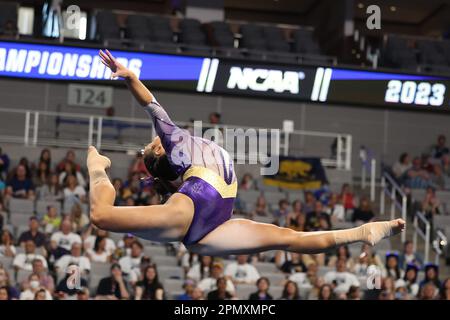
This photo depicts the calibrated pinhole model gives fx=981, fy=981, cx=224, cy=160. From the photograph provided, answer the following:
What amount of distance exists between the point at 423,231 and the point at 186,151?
35.6 feet

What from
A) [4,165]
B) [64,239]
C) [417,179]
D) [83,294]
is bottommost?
[83,294]

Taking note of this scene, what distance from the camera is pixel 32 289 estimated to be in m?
11.5

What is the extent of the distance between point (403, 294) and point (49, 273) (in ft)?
15.3

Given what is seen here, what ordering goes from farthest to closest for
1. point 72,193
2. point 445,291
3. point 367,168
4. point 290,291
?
point 367,168
point 72,193
point 445,291
point 290,291

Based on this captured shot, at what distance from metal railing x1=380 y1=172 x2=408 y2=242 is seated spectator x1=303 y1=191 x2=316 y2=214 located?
1.60 m

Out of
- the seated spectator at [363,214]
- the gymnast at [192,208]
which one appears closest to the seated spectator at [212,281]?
the seated spectator at [363,214]

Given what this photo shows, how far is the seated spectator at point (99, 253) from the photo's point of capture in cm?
1254

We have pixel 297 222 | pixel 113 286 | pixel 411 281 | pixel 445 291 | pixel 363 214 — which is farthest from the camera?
pixel 363 214

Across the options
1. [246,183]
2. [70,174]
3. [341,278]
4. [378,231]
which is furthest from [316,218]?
[378,231]

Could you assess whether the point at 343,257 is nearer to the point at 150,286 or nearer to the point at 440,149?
the point at 150,286

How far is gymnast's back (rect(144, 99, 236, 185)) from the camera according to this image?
231 inches

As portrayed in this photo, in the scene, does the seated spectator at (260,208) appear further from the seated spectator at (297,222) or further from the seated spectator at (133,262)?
the seated spectator at (133,262)
